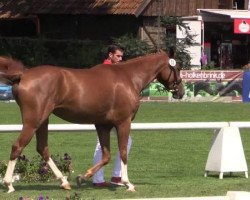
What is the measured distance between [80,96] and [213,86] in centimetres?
2591

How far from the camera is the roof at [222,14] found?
44406 millimetres

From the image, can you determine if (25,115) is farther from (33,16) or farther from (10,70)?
(33,16)

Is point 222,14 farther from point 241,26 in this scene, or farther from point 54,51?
point 54,51

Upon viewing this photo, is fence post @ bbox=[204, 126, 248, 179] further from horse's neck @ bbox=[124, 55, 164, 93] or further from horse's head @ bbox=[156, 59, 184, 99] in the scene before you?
horse's neck @ bbox=[124, 55, 164, 93]

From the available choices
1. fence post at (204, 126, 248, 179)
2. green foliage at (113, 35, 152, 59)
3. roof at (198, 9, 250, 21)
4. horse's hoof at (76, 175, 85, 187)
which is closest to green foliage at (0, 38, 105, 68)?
green foliage at (113, 35, 152, 59)

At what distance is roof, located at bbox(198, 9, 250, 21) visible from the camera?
44.4 metres

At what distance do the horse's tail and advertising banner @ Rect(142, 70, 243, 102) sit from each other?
25.3 meters

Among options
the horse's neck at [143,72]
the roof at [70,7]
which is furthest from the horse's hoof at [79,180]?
the roof at [70,7]

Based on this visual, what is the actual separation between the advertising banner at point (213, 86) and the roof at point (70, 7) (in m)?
8.05

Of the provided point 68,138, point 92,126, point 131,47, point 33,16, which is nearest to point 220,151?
point 92,126

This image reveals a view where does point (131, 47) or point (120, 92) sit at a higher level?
point (120, 92)

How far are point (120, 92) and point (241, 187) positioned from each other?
2168 millimetres

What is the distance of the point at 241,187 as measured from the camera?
11.4 meters

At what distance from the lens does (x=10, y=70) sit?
10672mm
